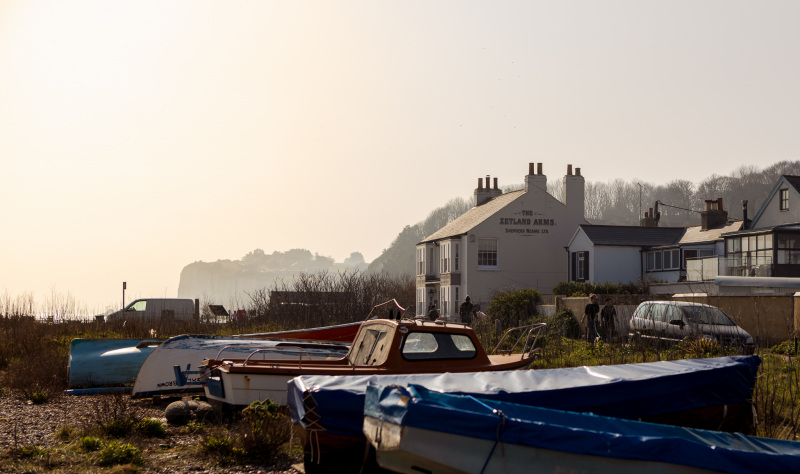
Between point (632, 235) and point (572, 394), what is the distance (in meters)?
36.7

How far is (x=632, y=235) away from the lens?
141ft

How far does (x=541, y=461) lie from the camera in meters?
5.71

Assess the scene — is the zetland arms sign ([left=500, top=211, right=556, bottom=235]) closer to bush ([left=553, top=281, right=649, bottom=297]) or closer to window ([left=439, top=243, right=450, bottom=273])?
window ([left=439, top=243, right=450, bottom=273])

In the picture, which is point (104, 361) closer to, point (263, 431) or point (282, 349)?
point (282, 349)

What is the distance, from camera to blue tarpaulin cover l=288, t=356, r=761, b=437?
25.1 ft

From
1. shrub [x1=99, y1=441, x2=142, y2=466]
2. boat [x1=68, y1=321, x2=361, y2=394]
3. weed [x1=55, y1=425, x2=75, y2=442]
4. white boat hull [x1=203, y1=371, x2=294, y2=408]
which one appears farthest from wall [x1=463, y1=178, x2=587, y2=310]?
shrub [x1=99, y1=441, x2=142, y2=466]

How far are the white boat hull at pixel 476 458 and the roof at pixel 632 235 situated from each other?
36532 millimetres

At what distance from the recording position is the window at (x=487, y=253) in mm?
46125

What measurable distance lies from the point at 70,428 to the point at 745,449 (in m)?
8.83

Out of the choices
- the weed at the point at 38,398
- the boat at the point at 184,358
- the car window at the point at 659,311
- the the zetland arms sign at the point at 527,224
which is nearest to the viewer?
the boat at the point at 184,358

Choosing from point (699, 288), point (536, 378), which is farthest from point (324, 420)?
point (699, 288)

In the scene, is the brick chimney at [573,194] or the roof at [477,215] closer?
the roof at [477,215]

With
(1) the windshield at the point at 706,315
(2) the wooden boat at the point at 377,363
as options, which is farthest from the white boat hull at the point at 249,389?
(1) the windshield at the point at 706,315

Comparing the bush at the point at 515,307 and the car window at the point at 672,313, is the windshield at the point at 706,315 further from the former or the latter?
the bush at the point at 515,307
